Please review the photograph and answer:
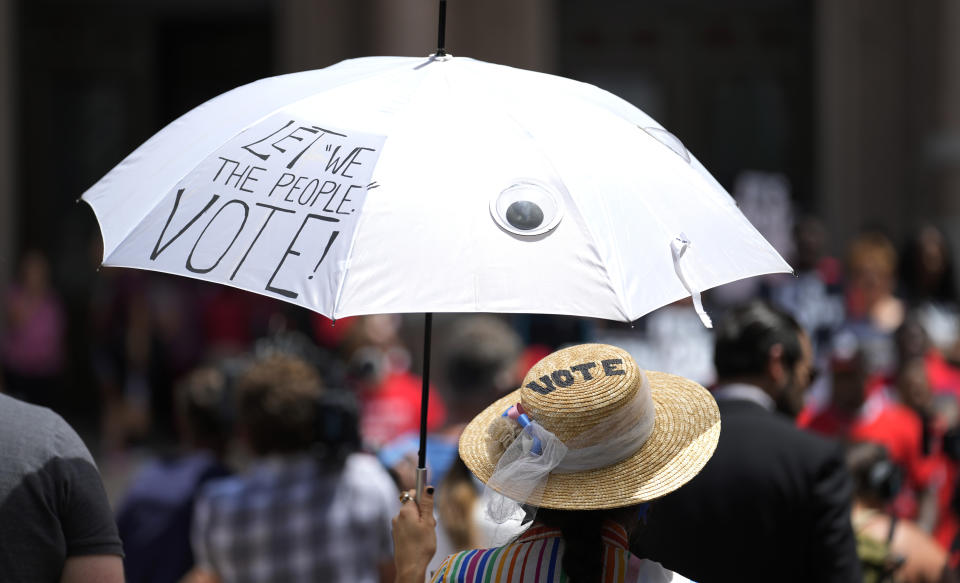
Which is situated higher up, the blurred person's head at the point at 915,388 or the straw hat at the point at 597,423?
the straw hat at the point at 597,423

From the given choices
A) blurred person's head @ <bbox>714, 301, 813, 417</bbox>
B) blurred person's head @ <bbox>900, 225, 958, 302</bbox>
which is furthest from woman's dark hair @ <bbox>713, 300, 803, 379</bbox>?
blurred person's head @ <bbox>900, 225, 958, 302</bbox>

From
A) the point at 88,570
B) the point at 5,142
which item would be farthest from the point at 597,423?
the point at 5,142

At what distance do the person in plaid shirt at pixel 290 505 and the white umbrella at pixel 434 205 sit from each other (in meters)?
1.34

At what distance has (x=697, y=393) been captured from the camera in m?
2.31

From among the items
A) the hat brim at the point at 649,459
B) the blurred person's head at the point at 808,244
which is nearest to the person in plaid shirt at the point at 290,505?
the hat brim at the point at 649,459

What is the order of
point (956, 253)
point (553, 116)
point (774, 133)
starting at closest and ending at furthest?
1. point (553, 116)
2. point (956, 253)
3. point (774, 133)

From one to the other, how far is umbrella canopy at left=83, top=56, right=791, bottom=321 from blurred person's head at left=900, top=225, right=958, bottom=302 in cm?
615

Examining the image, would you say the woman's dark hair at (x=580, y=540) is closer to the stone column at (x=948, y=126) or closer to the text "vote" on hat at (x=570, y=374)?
the text "vote" on hat at (x=570, y=374)

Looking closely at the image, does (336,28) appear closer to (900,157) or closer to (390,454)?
(900,157)

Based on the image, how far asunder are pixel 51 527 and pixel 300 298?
2.12 ft

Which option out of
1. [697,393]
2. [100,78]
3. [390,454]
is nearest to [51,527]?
[697,393]

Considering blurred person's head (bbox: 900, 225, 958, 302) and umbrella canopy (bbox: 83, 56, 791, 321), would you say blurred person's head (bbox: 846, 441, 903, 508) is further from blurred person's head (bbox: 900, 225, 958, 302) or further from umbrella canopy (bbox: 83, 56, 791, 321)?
blurred person's head (bbox: 900, 225, 958, 302)

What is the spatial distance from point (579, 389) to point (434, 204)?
460 millimetres

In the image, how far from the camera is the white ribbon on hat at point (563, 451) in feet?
6.77
